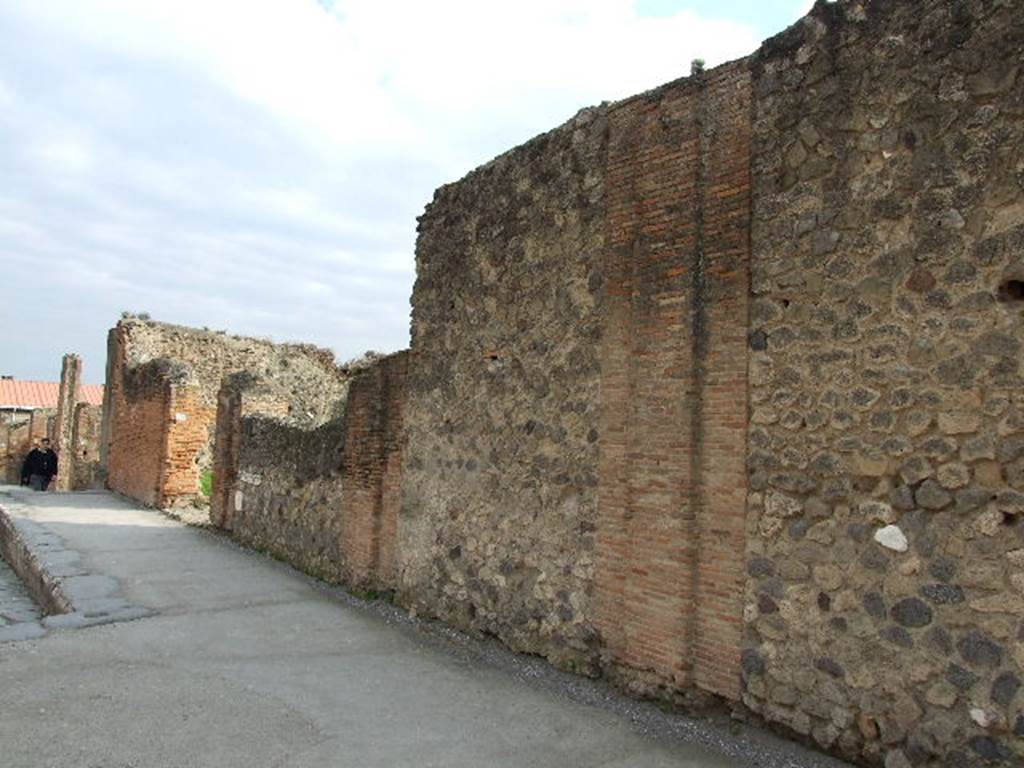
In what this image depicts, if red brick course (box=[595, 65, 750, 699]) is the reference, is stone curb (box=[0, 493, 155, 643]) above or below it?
below

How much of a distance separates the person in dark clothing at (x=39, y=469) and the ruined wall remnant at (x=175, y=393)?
2.88 m

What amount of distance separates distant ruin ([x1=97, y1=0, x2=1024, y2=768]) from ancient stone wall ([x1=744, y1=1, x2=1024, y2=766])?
0.01 metres

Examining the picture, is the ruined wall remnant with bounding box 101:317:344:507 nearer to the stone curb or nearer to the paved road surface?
the stone curb

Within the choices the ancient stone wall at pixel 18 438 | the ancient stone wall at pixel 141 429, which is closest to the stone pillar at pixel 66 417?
the ancient stone wall at pixel 18 438

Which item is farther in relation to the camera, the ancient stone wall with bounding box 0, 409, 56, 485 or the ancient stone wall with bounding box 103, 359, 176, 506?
the ancient stone wall with bounding box 0, 409, 56, 485

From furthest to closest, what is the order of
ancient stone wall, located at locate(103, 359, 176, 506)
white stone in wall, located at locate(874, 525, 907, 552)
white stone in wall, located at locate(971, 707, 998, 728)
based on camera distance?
ancient stone wall, located at locate(103, 359, 176, 506), white stone in wall, located at locate(874, 525, 907, 552), white stone in wall, located at locate(971, 707, 998, 728)

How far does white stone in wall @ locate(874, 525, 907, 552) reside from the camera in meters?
3.61

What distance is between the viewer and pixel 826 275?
4008mm

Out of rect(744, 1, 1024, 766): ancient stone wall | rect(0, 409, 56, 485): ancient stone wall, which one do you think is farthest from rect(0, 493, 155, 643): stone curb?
rect(0, 409, 56, 485): ancient stone wall

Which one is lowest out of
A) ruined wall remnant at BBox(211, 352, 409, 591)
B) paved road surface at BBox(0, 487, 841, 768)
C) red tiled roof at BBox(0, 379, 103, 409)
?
paved road surface at BBox(0, 487, 841, 768)

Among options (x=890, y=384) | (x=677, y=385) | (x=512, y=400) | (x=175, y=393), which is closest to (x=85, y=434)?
(x=175, y=393)

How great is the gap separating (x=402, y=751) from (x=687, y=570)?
1.73 metres

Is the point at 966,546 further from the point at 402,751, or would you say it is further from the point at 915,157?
the point at 402,751

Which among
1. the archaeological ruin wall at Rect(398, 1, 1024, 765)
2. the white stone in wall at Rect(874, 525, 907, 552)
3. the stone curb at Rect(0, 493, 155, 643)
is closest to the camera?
the archaeological ruin wall at Rect(398, 1, 1024, 765)
